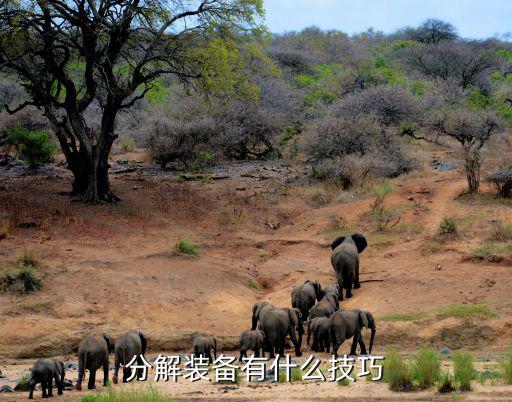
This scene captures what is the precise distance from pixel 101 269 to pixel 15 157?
685 inches

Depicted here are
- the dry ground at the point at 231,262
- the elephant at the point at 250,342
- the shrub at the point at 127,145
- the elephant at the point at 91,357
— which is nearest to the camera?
the elephant at the point at 91,357

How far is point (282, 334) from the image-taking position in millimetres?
13531

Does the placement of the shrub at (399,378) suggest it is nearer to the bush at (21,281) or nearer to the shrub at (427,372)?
the shrub at (427,372)

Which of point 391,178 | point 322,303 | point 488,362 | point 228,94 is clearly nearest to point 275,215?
point 391,178

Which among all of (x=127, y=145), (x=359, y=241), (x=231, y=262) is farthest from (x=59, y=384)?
(x=127, y=145)

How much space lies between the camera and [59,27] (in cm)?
2366

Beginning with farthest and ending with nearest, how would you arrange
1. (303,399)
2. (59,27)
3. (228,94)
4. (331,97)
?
(331,97), (228,94), (59,27), (303,399)

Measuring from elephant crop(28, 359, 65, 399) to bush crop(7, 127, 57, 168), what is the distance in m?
21.0

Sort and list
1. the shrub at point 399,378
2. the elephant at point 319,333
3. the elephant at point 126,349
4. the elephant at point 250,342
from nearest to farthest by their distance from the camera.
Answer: the shrub at point 399,378 < the elephant at point 126,349 < the elephant at point 250,342 < the elephant at point 319,333

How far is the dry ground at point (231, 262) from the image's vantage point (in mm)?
14453

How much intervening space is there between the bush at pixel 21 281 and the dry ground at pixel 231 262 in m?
0.32

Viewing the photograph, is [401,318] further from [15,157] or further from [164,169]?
[15,157]

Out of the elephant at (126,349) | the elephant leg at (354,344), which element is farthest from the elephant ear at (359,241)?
the elephant at (126,349)

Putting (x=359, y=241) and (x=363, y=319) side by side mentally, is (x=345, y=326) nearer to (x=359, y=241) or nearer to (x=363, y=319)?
(x=363, y=319)
